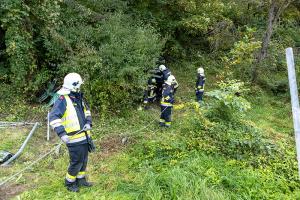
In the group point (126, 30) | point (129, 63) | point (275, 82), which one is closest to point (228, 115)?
point (129, 63)

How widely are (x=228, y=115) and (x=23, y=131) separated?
5.34 metres

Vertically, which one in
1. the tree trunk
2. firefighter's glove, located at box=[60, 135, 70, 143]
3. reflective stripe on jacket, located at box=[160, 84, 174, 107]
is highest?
the tree trunk

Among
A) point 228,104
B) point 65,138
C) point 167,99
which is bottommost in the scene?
point 65,138

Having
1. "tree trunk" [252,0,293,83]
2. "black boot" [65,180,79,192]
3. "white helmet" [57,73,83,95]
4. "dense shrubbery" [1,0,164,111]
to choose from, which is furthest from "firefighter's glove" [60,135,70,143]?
"tree trunk" [252,0,293,83]

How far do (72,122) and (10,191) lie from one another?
1.74m

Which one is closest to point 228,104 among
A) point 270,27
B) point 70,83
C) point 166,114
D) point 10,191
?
point 166,114

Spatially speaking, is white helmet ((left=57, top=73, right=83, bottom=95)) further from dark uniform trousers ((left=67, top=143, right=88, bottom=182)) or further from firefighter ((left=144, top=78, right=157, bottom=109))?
firefighter ((left=144, top=78, right=157, bottom=109))

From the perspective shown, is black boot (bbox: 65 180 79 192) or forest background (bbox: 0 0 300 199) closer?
black boot (bbox: 65 180 79 192)

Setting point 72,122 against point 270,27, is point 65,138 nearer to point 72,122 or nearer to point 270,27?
point 72,122

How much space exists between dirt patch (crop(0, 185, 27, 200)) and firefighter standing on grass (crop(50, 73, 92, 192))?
856 millimetres

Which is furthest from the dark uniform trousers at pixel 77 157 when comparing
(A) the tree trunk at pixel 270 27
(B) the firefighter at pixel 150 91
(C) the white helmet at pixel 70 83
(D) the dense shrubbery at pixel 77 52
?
(A) the tree trunk at pixel 270 27

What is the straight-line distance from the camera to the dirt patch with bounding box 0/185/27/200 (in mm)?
5602

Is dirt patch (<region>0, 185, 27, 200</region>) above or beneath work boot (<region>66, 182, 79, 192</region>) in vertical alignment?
beneath

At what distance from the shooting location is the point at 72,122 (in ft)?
18.0
